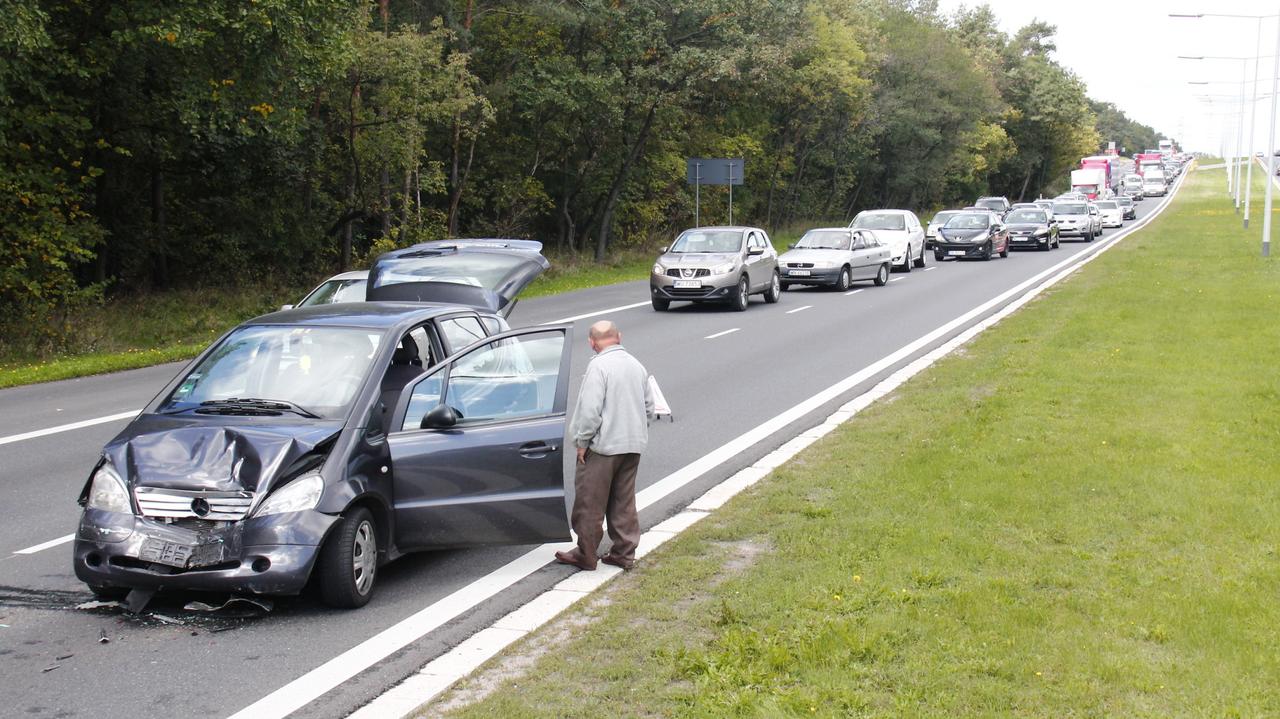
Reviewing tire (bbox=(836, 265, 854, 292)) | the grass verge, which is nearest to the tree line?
the grass verge

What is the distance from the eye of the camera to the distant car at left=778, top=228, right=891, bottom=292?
29.1 metres

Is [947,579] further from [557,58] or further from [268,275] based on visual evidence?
[557,58]

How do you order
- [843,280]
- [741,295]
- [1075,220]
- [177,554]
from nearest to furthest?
[177,554]
[741,295]
[843,280]
[1075,220]

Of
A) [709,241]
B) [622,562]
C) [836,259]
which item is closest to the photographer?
[622,562]

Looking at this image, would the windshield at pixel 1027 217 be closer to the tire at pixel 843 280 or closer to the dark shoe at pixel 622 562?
the tire at pixel 843 280

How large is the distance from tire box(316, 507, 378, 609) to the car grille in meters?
0.49

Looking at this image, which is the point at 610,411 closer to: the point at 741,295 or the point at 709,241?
the point at 741,295

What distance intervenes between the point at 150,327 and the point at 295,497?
1598cm

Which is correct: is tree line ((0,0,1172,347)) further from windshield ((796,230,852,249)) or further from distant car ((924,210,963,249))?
distant car ((924,210,963,249))

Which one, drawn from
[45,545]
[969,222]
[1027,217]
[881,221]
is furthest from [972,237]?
[45,545]

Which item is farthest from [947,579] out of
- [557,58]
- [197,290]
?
[557,58]

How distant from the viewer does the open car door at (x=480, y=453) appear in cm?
691

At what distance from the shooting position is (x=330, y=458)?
6539 millimetres

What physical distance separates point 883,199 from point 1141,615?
73.1 m
